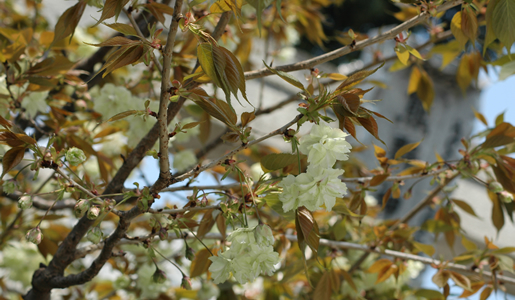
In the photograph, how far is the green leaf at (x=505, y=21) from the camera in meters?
0.40

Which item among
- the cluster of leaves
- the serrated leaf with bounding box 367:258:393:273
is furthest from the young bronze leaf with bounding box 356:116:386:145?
→ the serrated leaf with bounding box 367:258:393:273

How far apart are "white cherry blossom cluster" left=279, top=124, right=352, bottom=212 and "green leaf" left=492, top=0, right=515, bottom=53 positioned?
219mm

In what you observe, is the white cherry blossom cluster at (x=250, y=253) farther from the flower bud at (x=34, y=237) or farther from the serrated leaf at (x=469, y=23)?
the serrated leaf at (x=469, y=23)

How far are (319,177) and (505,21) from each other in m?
0.26

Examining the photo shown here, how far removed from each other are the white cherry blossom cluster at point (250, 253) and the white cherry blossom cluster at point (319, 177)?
37 millimetres

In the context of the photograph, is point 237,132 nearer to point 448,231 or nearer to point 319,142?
point 319,142

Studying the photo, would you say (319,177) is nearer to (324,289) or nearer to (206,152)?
(324,289)

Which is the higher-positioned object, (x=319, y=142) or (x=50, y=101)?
(x=50, y=101)

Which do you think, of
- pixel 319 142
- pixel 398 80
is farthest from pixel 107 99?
pixel 398 80

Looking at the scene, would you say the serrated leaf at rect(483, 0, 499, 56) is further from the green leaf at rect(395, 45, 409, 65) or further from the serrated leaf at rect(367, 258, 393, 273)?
the serrated leaf at rect(367, 258, 393, 273)

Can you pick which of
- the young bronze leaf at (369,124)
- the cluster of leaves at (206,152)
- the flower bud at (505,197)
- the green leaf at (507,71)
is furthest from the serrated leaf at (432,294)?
the young bronze leaf at (369,124)

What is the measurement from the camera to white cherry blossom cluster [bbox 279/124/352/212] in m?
0.35

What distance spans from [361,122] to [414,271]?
30.6 inches

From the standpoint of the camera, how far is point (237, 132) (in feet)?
1.26
